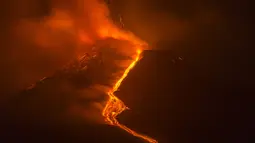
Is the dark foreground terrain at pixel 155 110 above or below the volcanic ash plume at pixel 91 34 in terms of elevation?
below

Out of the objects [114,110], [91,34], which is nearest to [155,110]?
[114,110]

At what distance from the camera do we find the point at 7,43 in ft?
65.5

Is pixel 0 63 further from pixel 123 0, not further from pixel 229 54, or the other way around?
pixel 229 54

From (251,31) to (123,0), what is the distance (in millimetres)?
4850

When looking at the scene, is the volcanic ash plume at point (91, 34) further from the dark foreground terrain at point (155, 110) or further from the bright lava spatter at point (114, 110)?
the bright lava spatter at point (114, 110)

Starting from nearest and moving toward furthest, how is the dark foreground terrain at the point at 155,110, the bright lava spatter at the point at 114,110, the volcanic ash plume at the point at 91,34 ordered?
1. the dark foreground terrain at the point at 155,110
2. the bright lava spatter at the point at 114,110
3. the volcanic ash plume at the point at 91,34

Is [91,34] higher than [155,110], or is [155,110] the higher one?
[91,34]

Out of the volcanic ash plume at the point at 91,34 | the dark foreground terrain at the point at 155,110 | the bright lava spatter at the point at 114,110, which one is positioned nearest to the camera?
the dark foreground terrain at the point at 155,110

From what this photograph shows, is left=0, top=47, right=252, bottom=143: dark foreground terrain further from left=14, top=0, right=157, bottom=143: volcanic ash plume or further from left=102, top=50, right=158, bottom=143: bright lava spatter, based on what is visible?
left=14, top=0, right=157, bottom=143: volcanic ash plume

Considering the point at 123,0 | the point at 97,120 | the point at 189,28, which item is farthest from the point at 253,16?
the point at 97,120

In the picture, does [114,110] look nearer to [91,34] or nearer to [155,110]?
[155,110]

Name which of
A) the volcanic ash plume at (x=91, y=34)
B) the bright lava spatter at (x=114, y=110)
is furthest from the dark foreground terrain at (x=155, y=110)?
the volcanic ash plume at (x=91, y=34)

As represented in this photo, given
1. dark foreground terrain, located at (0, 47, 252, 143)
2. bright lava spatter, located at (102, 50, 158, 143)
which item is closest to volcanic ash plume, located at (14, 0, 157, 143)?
dark foreground terrain, located at (0, 47, 252, 143)

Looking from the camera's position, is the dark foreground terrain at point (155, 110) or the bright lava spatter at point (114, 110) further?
the bright lava spatter at point (114, 110)
